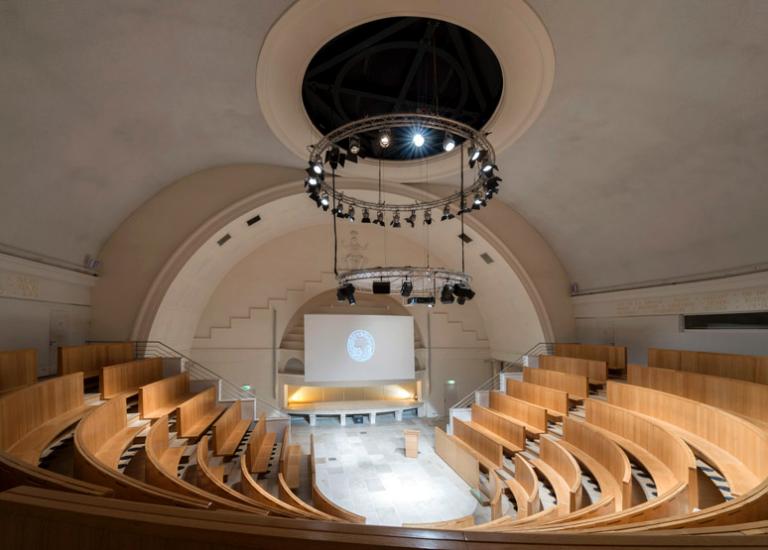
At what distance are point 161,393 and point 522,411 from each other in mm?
6903

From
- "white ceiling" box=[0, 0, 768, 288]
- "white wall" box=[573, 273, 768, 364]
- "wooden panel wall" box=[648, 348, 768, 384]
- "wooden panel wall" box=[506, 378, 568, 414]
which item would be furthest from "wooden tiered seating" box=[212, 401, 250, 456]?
"white wall" box=[573, 273, 768, 364]

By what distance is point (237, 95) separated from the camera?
6.09 m

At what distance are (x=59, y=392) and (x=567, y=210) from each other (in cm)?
926

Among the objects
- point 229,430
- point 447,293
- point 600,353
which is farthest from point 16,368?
point 600,353

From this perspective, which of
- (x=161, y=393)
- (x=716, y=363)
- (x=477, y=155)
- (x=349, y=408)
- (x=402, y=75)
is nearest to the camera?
(x=477, y=155)

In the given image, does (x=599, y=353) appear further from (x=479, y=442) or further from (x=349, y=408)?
(x=349, y=408)

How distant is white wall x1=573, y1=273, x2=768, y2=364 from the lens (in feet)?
21.7

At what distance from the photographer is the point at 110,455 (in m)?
4.54

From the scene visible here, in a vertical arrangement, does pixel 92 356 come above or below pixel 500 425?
above

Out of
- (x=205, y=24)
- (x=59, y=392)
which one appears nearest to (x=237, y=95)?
(x=205, y=24)

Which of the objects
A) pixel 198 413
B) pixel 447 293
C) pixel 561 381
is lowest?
pixel 198 413

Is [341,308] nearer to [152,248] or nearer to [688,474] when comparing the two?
[152,248]

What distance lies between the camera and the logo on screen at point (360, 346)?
1267cm

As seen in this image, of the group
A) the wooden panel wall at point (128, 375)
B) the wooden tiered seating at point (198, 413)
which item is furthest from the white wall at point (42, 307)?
the wooden tiered seating at point (198, 413)
